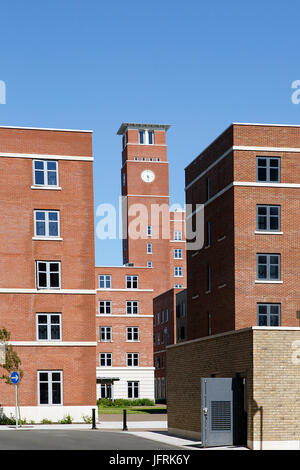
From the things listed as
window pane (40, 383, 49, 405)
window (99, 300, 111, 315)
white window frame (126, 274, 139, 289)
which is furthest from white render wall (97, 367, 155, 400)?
window pane (40, 383, 49, 405)

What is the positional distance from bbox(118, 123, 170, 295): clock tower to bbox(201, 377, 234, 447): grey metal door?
92.8 metres

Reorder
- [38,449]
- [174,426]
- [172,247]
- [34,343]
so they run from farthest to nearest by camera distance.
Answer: [172,247] < [34,343] < [174,426] < [38,449]

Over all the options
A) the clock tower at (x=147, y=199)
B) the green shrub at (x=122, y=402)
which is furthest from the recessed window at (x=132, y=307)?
the clock tower at (x=147, y=199)

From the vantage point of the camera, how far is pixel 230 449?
89.9ft

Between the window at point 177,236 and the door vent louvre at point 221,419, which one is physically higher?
the window at point 177,236

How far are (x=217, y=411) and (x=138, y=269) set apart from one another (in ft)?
208

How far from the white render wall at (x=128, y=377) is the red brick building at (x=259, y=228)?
43.7 meters

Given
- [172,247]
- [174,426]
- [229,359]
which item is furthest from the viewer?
[172,247]

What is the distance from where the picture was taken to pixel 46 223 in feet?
153

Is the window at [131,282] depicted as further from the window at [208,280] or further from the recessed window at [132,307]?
the window at [208,280]

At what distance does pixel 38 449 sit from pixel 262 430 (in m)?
7.68

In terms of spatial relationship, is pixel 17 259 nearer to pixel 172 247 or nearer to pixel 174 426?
pixel 174 426

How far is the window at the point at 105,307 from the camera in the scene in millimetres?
91250

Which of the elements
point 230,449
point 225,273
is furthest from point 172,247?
point 230,449
